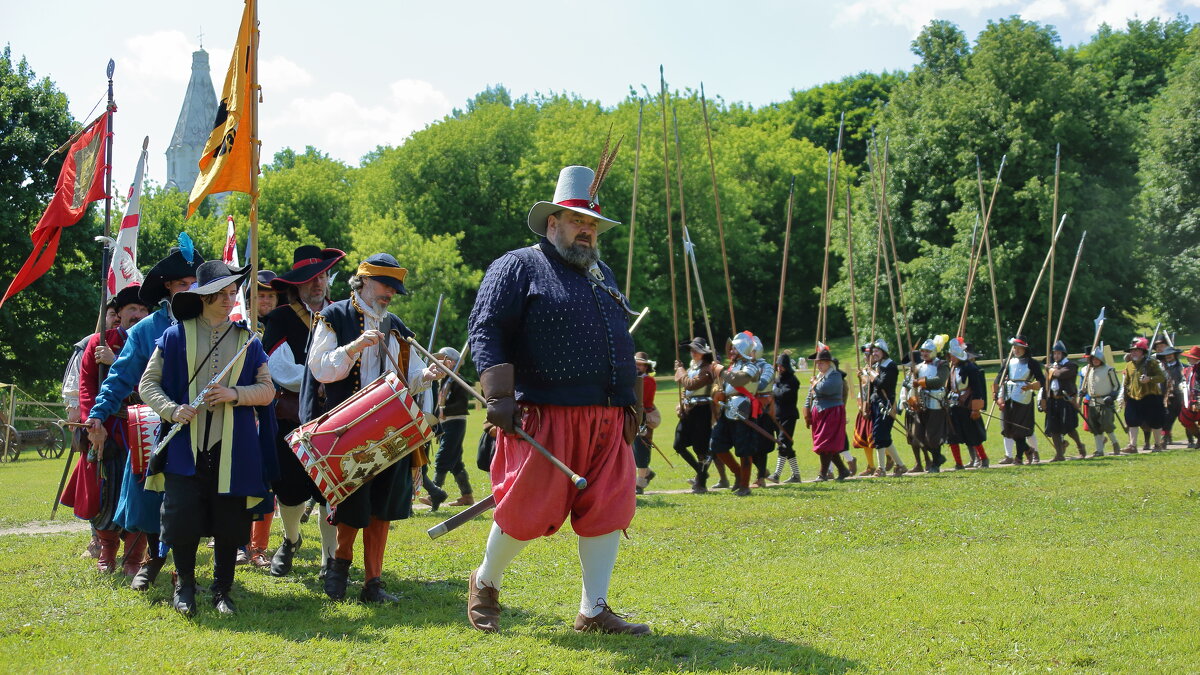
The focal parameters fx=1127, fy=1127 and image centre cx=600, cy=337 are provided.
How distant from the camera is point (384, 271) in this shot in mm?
6234

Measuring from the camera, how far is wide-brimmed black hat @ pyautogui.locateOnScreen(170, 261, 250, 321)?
19.1ft

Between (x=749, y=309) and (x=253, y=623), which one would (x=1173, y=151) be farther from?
(x=253, y=623)

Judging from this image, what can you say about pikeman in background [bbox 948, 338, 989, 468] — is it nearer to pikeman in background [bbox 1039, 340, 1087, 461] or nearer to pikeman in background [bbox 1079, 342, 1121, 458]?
pikeman in background [bbox 1039, 340, 1087, 461]

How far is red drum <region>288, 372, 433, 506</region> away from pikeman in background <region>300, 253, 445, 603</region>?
234 millimetres

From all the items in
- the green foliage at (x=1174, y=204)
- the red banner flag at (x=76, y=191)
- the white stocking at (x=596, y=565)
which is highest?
the green foliage at (x=1174, y=204)

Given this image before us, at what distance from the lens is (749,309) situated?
56.1 m

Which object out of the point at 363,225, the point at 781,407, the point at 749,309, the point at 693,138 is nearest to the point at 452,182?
the point at 363,225

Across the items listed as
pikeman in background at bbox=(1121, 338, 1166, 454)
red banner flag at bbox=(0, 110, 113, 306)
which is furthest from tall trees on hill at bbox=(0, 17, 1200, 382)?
red banner flag at bbox=(0, 110, 113, 306)

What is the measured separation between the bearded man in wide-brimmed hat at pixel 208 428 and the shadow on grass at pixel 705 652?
186 cm

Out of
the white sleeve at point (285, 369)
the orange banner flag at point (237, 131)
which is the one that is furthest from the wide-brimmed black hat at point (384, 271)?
the orange banner flag at point (237, 131)

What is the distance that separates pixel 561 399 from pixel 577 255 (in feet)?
2.30

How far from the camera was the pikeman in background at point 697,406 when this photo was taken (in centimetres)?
1283

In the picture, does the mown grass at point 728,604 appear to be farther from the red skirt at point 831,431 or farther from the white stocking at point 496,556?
the red skirt at point 831,431

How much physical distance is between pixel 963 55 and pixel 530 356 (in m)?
46.7
